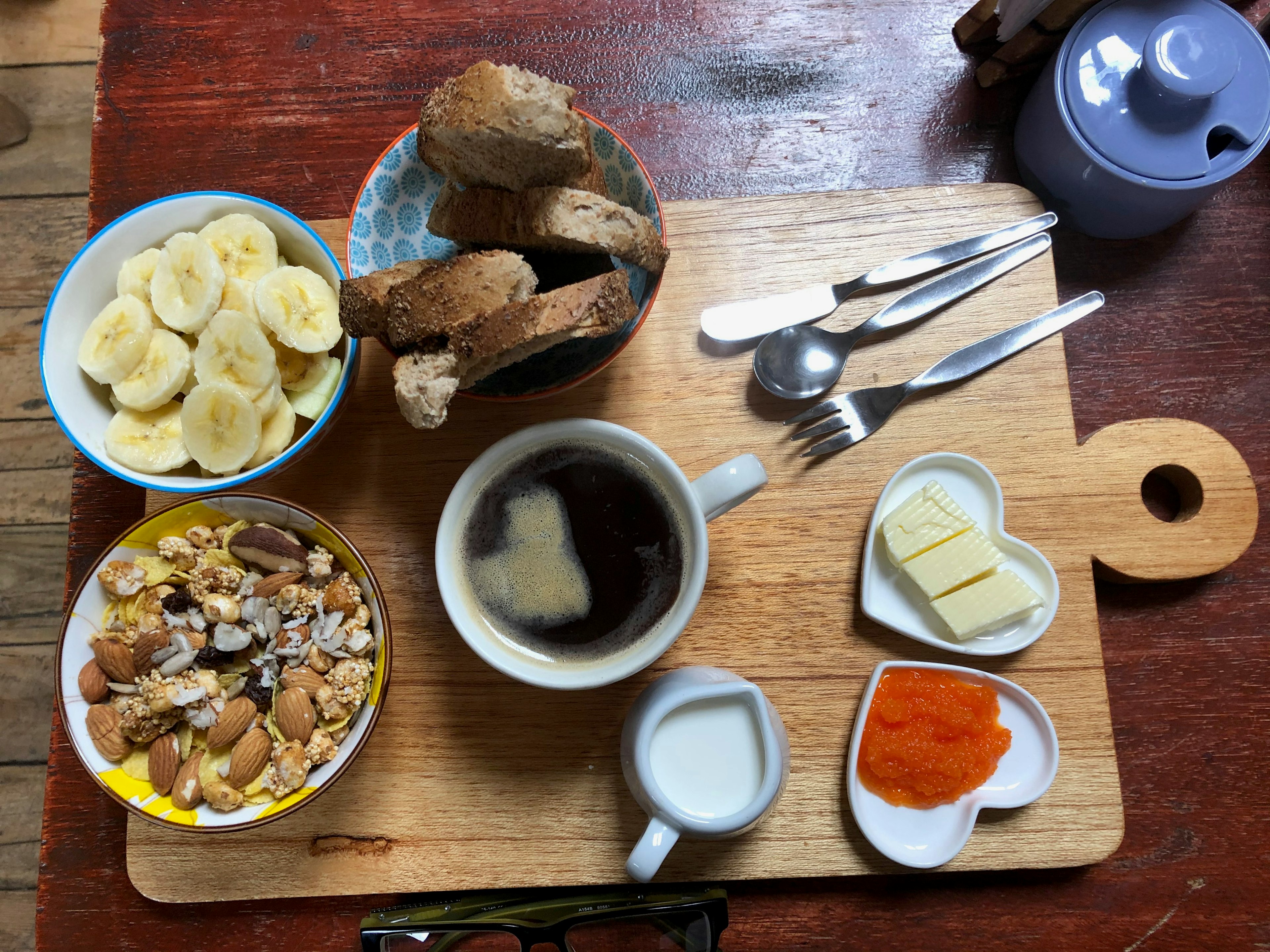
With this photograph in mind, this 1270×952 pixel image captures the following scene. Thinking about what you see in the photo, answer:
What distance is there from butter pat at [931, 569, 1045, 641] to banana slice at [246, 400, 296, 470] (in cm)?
99

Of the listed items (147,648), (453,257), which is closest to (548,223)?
(453,257)

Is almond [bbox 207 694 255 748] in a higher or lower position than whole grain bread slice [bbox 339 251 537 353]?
lower

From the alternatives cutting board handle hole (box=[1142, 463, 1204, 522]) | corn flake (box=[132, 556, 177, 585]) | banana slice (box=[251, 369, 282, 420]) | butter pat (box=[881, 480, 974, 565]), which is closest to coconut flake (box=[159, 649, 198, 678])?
corn flake (box=[132, 556, 177, 585])

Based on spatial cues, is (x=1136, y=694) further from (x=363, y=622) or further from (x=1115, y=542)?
(x=363, y=622)

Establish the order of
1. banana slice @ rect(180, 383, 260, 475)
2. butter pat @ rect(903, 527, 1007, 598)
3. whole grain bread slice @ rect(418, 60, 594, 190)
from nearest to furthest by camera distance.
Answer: whole grain bread slice @ rect(418, 60, 594, 190) < banana slice @ rect(180, 383, 260, 475) < butter pat @ rect(903, 527, 1007, 598)

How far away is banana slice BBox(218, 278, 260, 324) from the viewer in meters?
1.16

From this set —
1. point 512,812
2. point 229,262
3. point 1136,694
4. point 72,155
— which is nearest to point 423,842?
point 512,812

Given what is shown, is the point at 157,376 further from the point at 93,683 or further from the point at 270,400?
the point at 93,683

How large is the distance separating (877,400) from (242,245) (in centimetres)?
99

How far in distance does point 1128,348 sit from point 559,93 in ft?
3.46

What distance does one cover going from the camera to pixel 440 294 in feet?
3.33

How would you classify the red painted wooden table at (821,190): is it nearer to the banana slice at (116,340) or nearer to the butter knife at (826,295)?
the butter knife at (826,295)

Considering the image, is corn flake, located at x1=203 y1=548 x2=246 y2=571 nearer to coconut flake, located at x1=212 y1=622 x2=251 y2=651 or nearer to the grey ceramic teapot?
coconut flake, located at x1=212 y1=622 x2=251 y2=651

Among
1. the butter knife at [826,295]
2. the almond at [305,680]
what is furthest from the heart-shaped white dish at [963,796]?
the almond at [305,680]
